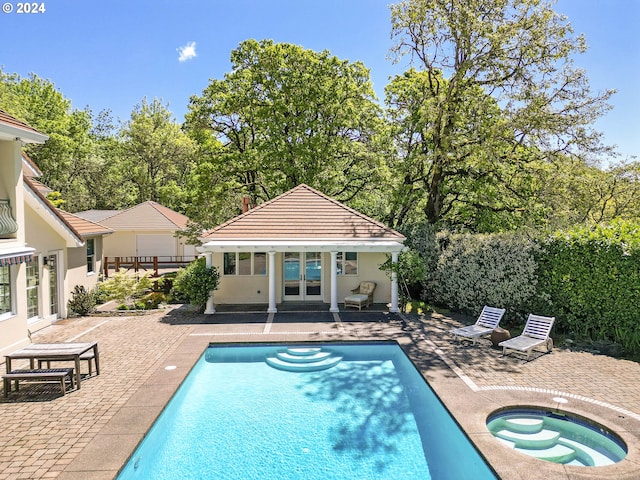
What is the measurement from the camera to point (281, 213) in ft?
73.9

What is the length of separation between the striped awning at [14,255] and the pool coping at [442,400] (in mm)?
5471

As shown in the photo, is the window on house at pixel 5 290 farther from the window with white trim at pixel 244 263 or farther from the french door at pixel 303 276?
the french door at pixel 303 276

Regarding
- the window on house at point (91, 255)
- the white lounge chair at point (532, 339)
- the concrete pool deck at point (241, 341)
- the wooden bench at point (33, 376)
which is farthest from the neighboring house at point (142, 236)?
the white lounge chair at point (532, 339)

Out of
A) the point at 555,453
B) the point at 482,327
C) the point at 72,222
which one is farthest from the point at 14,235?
the point at 482,327

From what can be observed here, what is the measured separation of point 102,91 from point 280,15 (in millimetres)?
33360

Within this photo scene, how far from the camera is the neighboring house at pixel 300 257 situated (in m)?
20.9

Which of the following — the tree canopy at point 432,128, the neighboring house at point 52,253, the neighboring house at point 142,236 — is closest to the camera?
the neighboring house at point 52,253

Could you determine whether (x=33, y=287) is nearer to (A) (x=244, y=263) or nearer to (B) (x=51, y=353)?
(B) (x=51, y=353)

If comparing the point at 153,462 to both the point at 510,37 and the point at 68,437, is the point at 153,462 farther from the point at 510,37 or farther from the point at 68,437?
the point at 510,37

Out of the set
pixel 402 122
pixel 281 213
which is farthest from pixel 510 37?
pixel 281 213

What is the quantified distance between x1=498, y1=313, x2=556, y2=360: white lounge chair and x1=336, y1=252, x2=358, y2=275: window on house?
31.5 feet

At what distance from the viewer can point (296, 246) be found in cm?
2005

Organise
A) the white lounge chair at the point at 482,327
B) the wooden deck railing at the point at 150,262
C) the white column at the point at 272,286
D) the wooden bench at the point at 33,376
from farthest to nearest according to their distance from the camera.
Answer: the wooden deck railing at the point at 150,262 → the white column at the point at 272,286 → the white lounge chair at the point at 482,327 → the wooden bench at the point at 33,376

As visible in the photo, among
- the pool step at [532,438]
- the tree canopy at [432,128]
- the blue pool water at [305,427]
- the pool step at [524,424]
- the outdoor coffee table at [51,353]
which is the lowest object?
the blue pool water at [305,427]
